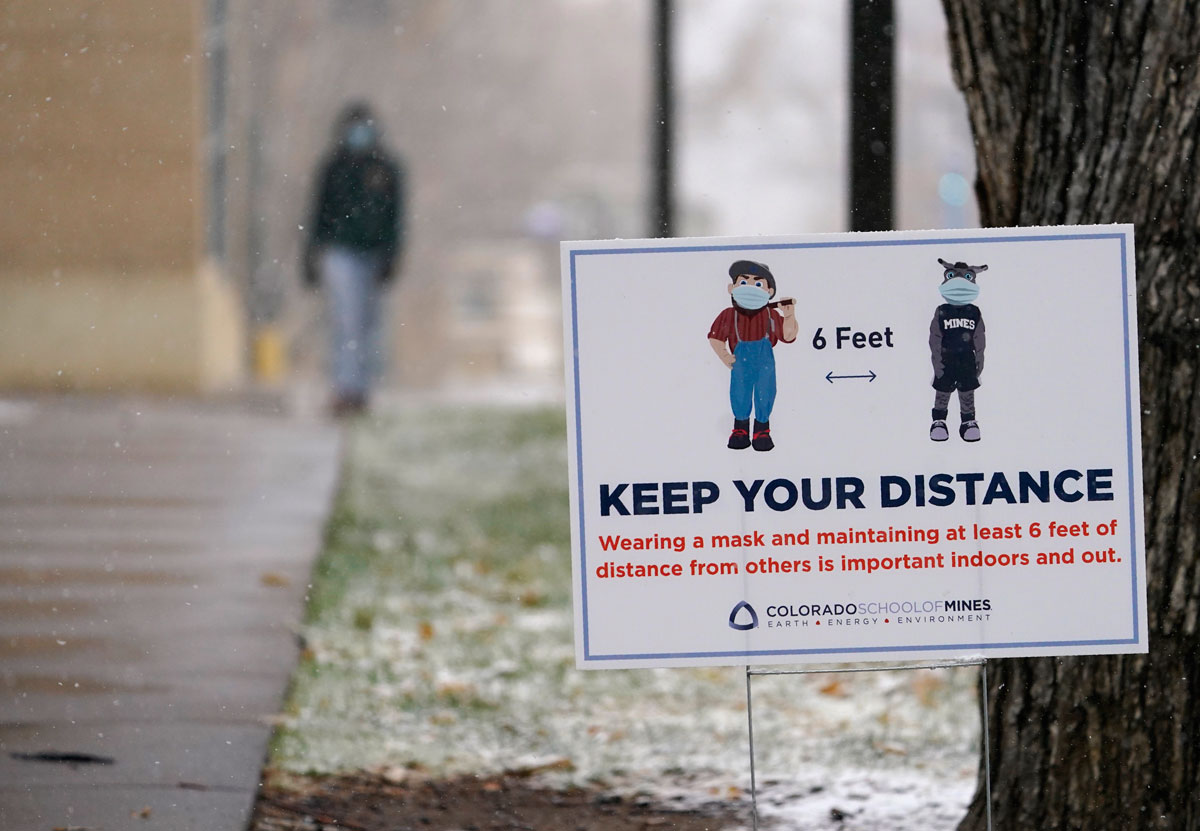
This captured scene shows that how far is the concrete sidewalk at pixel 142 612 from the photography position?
4.11 metres

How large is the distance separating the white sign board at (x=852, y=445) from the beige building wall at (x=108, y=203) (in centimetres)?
192

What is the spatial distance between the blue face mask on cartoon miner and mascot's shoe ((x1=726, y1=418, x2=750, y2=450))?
44 centimetres

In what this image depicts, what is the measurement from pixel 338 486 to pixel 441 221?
112 feet

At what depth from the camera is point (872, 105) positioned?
390cm

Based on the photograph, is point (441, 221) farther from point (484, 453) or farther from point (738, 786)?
point (738, 786)

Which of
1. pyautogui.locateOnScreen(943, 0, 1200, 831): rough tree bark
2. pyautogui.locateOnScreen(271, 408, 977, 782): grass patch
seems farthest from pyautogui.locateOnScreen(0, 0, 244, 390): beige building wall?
pyautogui.locateOnScreen(943, 0, 1200, 831): rough tree bark

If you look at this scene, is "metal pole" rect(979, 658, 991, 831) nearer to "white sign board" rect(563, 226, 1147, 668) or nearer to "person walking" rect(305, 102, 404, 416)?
"white sign board" rect(563, 226, 1147, 668)

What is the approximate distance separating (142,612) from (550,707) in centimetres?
163

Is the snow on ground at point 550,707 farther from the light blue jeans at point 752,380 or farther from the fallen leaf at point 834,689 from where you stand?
the light blue jeans at point 752,380

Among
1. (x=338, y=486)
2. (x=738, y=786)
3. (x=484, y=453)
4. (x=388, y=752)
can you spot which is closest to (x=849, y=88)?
(x=738, y=786)

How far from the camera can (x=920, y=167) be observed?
5.87 meters

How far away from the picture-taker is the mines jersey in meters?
3.17

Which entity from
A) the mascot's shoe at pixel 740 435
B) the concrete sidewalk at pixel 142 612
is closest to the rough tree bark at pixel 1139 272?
the mascot's shoe at pixel 740 435

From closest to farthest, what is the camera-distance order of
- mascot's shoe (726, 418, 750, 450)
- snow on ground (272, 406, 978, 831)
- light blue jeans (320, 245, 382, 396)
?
mascot's shoe (726, 418, 750, 450) < snow on ground (272, 406, 978, 831) < light blue jeans (320, 245, 382, 396)
